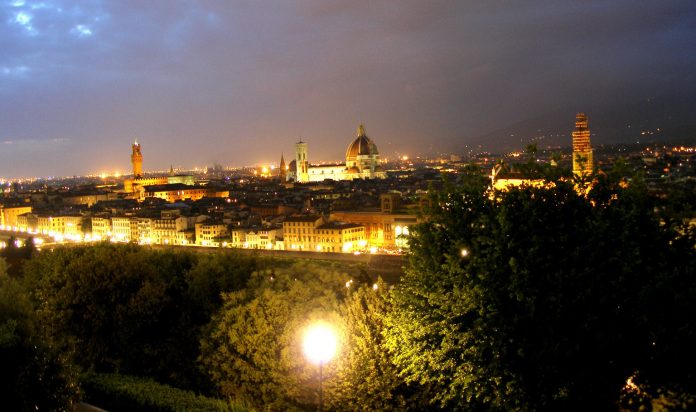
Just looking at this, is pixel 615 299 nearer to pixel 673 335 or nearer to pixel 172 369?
pixel 673 335

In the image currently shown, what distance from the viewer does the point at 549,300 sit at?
7.30 m

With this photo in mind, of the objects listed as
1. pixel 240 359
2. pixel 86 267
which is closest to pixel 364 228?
pixel 86 267

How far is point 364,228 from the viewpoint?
52.1 meters

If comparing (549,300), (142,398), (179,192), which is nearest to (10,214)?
(179,192)

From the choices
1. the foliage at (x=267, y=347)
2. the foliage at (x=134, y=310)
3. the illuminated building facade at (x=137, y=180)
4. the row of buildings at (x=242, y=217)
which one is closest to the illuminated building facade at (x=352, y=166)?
the row of buildings at (x=242, y=217)

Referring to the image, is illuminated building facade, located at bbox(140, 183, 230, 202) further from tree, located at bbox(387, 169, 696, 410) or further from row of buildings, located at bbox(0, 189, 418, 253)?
tree, located at bbox(387, 169, 696, 410)

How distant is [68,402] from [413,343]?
4.40m

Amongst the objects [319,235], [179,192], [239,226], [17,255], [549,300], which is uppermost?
[549,300]

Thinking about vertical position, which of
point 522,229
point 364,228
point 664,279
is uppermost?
point 522,229

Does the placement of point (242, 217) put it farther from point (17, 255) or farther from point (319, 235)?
point (17, 255)

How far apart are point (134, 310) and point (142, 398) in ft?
13.1

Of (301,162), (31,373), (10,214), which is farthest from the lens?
(301,162)

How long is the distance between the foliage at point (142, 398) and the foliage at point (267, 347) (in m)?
0.71

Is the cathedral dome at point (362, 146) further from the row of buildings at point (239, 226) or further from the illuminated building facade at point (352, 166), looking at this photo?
the row of buildings at point (239, 226)
